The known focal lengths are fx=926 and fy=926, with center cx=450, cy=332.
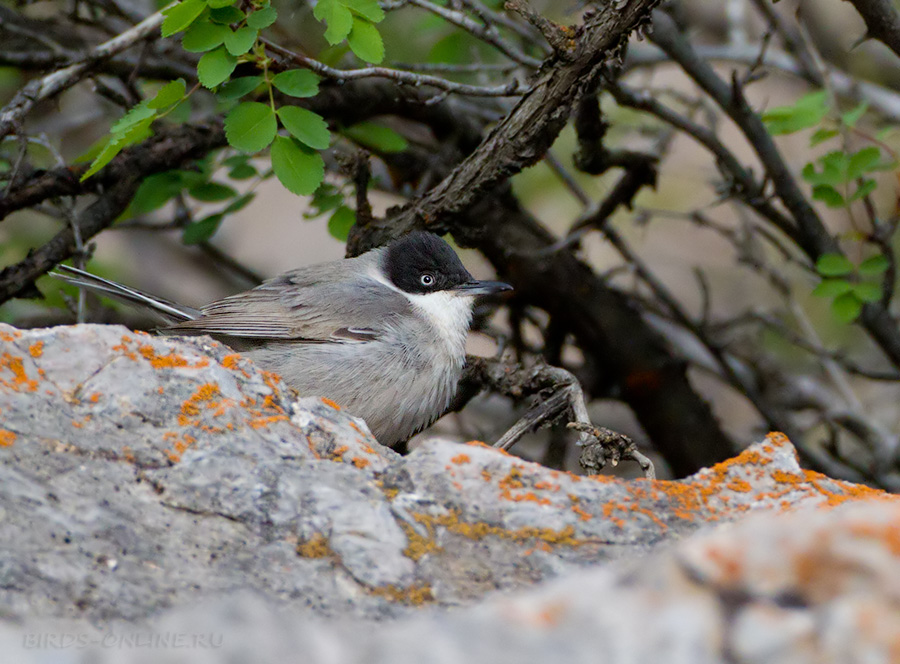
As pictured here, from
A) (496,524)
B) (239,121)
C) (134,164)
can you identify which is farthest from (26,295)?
(496,524)

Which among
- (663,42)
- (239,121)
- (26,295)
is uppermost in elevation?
(663,42)

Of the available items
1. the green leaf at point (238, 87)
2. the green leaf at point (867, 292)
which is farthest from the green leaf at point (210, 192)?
the green leaf at point (867, 292)

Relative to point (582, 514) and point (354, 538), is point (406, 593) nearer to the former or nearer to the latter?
point (354, 538)

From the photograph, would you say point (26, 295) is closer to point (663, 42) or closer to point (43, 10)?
point (663, 42)

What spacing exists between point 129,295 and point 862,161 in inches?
135

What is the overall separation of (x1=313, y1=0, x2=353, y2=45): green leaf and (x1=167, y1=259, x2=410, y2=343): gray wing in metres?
1.31

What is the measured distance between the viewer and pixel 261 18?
11.2ft

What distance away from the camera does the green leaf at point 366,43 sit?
352 cm

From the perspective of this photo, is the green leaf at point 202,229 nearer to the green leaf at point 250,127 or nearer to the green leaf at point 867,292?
the green leaf at point 250,127

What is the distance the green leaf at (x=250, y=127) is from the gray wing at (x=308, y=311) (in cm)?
95

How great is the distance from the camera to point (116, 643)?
5.45ft

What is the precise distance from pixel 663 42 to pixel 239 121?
1.94 metres

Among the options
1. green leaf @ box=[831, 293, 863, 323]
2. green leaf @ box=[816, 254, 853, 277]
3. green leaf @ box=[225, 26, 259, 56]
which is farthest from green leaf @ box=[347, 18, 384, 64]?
green leaf @ box=[831, 293, 863, 323]

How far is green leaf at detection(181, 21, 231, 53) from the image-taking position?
3.40m
